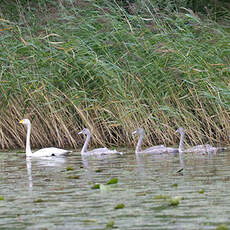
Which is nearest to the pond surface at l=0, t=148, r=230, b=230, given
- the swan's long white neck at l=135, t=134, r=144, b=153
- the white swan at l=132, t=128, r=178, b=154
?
the white swan at l=132, t=128, r=178, b=154

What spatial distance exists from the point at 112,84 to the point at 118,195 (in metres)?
5.46

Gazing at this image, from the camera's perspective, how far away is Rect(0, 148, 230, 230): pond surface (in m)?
5.31

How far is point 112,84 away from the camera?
1173cm

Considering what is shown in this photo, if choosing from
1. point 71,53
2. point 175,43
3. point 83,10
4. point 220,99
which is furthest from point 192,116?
point 83,10

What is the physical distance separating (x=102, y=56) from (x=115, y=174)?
4.66 meters

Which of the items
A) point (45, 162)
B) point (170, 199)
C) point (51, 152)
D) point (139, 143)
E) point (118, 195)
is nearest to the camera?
point (170, 199)

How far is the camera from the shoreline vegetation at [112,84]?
11.5 meters

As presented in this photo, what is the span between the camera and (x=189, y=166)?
Result: 877 cm

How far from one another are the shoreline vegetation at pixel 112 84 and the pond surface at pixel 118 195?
2.01 metres

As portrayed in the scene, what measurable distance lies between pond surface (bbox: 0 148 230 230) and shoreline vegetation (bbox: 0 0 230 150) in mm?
2013

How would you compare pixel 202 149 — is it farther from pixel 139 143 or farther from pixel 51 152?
pixel 51 152

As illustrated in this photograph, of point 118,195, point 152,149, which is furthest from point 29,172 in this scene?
point 118,195

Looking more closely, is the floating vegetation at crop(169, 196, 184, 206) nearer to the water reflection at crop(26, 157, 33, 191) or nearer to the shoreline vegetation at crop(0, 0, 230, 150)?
the water reflection at crop(26, 157, 33, 191)

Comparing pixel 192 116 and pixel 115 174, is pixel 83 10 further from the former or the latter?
pixel 115 174
